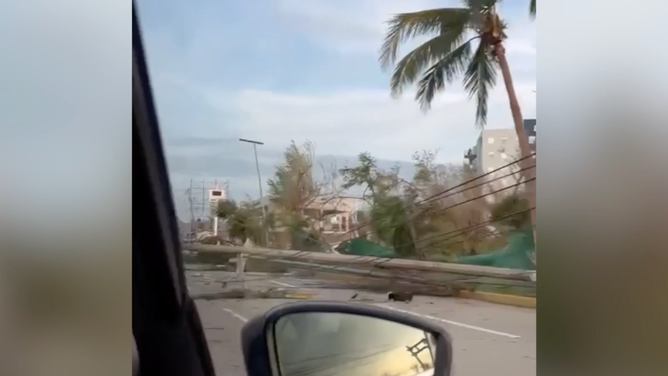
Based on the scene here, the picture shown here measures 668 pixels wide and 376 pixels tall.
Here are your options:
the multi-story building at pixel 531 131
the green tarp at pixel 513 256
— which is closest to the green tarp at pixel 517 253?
the green tarp at pixel 513 256

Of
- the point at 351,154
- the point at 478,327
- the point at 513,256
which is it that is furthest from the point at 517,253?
the point at 351,154

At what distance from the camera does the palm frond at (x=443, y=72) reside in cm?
100

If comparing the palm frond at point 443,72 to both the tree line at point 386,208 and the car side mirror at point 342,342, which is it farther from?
the car side mirror at point 342,342

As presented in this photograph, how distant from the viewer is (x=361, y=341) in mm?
1023

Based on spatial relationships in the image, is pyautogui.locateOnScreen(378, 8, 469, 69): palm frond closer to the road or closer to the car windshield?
the car windshield

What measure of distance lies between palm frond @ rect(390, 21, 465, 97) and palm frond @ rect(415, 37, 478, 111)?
1 centimetres

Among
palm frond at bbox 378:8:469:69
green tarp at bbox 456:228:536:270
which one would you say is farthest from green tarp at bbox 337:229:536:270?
palm frond at bbox 378:8:469:69

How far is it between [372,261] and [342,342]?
0.57 ft

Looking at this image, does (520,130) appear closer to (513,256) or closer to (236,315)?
(513,256)
